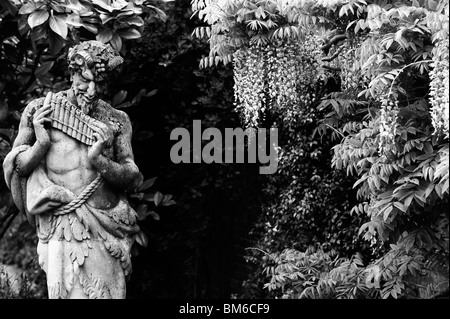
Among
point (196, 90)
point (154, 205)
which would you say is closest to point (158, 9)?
point (196, 90)

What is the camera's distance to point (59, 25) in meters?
7.70

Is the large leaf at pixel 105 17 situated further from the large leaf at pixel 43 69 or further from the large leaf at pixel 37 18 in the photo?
the large leaf at pixel 43 69

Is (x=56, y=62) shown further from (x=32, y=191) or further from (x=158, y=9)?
(x=32, y=191)

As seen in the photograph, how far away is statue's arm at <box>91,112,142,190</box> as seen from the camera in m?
6.20

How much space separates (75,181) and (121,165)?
1.00 ft

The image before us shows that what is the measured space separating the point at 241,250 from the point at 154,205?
3.18 feet

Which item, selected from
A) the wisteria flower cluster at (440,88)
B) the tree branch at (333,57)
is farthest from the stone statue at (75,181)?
the tree branch at (333,57)

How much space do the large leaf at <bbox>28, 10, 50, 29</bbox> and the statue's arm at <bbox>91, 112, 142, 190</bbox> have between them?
155cm

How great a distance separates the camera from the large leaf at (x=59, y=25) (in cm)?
764

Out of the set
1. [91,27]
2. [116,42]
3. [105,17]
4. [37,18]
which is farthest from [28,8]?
[116,42]

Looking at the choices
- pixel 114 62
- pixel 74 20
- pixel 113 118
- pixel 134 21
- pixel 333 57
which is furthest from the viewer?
pixel 134 21

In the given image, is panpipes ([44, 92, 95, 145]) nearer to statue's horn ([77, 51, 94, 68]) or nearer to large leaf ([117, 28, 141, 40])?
statue's horn ([77, 51, 94, 68])

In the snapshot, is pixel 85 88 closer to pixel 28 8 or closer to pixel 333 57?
pixel 28 8

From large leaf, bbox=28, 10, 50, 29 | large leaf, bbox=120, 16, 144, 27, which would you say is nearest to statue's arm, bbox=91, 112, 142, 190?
large leaf, bbox=28, 10, 50, 29
